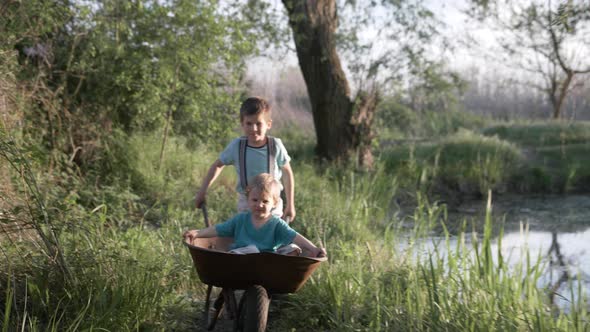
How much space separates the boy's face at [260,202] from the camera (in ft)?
11.4

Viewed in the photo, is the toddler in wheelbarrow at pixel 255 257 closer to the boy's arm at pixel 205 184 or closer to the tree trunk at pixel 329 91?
the boy's arm at pixel 205 184

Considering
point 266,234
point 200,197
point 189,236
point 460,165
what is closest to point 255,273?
point 266,234

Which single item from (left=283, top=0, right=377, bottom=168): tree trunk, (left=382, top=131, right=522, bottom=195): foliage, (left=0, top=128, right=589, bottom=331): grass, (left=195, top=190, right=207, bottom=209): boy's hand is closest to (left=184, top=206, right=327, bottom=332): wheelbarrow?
(left=0, top=128, right=589, bottom=331): grass

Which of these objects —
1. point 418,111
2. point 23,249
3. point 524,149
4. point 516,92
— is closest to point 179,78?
point 23,249

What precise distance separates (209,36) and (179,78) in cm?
73

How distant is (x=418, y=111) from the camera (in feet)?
60.9

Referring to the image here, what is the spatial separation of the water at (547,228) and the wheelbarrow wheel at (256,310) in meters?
2.74

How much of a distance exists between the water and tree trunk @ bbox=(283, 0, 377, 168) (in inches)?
79.3

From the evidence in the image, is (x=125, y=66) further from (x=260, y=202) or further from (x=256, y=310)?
(x=256, y=310)

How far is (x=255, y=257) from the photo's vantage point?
10.6 ft

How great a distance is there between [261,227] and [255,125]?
0.69 m

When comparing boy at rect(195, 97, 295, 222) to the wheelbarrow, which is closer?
the wheelbarrow

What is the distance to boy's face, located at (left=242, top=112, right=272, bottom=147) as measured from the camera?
389 centimetres

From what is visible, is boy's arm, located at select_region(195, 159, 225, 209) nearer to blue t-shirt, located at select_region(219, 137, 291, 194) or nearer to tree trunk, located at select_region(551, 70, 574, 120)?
blue t-shirt, located at select_region(219, 137, 291, 194)
